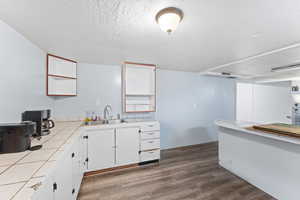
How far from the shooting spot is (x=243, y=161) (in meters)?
2.09

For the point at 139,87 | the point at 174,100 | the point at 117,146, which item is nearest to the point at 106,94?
the point at 139,87

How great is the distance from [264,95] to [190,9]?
4.74m

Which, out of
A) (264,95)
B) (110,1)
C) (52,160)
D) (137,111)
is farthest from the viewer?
(264,95)

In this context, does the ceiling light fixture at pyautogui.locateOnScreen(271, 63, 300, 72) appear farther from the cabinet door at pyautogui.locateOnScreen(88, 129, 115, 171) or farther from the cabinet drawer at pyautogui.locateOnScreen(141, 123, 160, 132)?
the cabinet door at pyautogui.locateOnScreen(88, 129, 115, 171)

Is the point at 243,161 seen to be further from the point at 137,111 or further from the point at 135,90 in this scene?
the point at 135,90

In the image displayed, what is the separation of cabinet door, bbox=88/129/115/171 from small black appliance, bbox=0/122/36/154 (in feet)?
3.92

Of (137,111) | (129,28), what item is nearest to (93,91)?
(137,111)

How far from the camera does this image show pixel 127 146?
2438mm

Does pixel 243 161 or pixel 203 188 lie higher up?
pixel 243 161

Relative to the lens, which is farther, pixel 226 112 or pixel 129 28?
pixel 226 112

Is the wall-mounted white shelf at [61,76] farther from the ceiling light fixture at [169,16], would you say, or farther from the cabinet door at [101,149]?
the ceiling light fixture at [169,16]

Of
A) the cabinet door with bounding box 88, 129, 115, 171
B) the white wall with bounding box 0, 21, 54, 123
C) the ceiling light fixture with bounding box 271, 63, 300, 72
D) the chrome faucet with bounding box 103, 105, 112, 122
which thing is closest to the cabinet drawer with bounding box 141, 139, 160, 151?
the cabinet door with bounding box 88, 129, 115, 171

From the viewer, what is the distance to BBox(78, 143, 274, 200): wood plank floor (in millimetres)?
1705

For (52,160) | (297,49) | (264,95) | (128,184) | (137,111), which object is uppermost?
(297,49)
